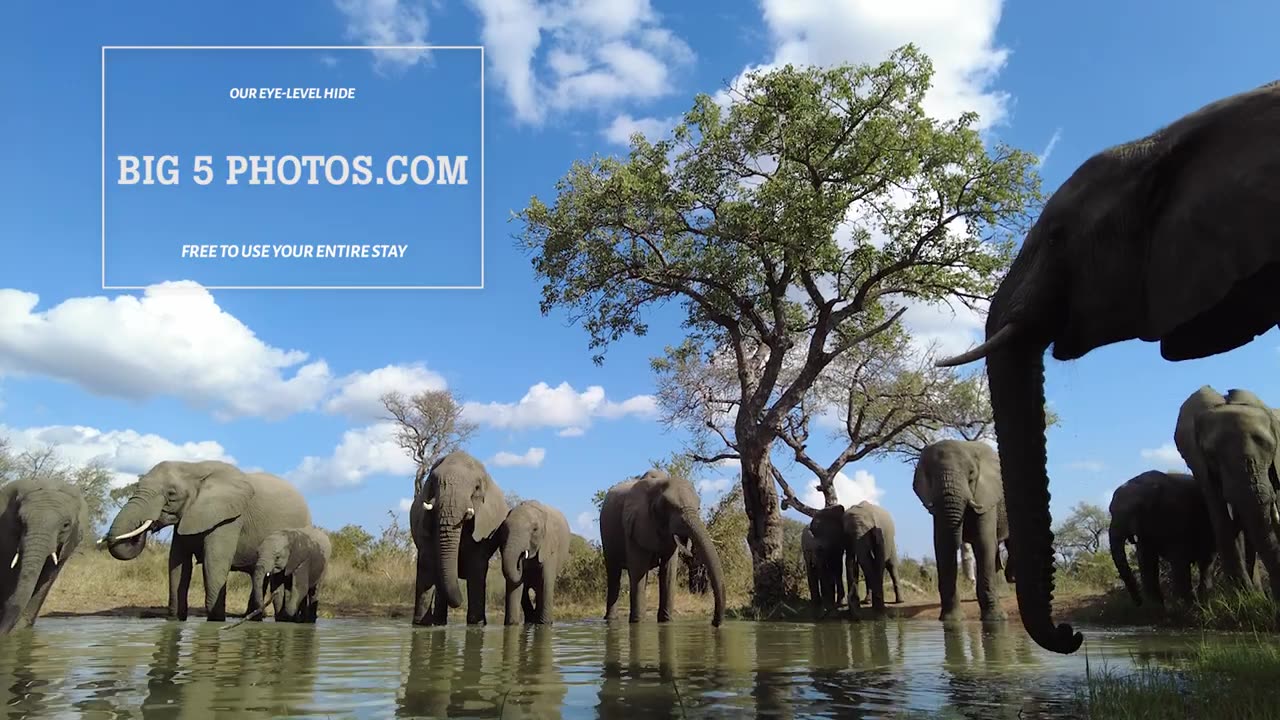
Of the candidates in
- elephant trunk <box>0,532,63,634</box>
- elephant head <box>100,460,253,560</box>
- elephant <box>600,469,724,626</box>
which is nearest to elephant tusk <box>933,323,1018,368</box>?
elephant <box>600,469,724,626</box>

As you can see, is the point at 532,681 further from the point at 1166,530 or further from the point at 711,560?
the point at 1166,530

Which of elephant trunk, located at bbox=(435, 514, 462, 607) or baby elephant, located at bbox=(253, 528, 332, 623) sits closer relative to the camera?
elephant trunk, located at bbox=(435, 514, 462, 607)

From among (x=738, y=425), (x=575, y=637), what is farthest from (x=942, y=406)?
(x=575, y=637)

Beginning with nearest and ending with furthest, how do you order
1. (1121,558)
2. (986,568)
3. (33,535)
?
(33,535), (986,568), (1121,558)

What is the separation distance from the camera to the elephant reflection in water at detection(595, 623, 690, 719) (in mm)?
5102

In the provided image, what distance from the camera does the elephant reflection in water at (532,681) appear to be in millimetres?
5223

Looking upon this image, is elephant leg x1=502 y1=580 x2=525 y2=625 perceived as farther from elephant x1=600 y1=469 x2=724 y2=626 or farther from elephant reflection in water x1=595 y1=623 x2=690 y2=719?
elephant reflection in water x1=595 y1=623 x2=690 y2=719

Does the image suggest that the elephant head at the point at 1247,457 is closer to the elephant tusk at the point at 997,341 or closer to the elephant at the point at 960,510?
the elephant at the point at 960,510

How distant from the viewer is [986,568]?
14.6m

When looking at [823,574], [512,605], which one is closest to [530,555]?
[512,605]

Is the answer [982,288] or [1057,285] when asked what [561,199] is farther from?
[1057,285]

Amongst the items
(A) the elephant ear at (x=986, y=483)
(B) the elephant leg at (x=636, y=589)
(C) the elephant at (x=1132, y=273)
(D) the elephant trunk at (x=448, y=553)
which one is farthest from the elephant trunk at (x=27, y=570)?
(A) the elephant ear at (x=986, y=483)

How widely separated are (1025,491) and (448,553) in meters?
10.7

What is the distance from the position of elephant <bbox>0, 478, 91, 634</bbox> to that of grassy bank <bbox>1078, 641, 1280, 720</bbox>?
13.1 metres
